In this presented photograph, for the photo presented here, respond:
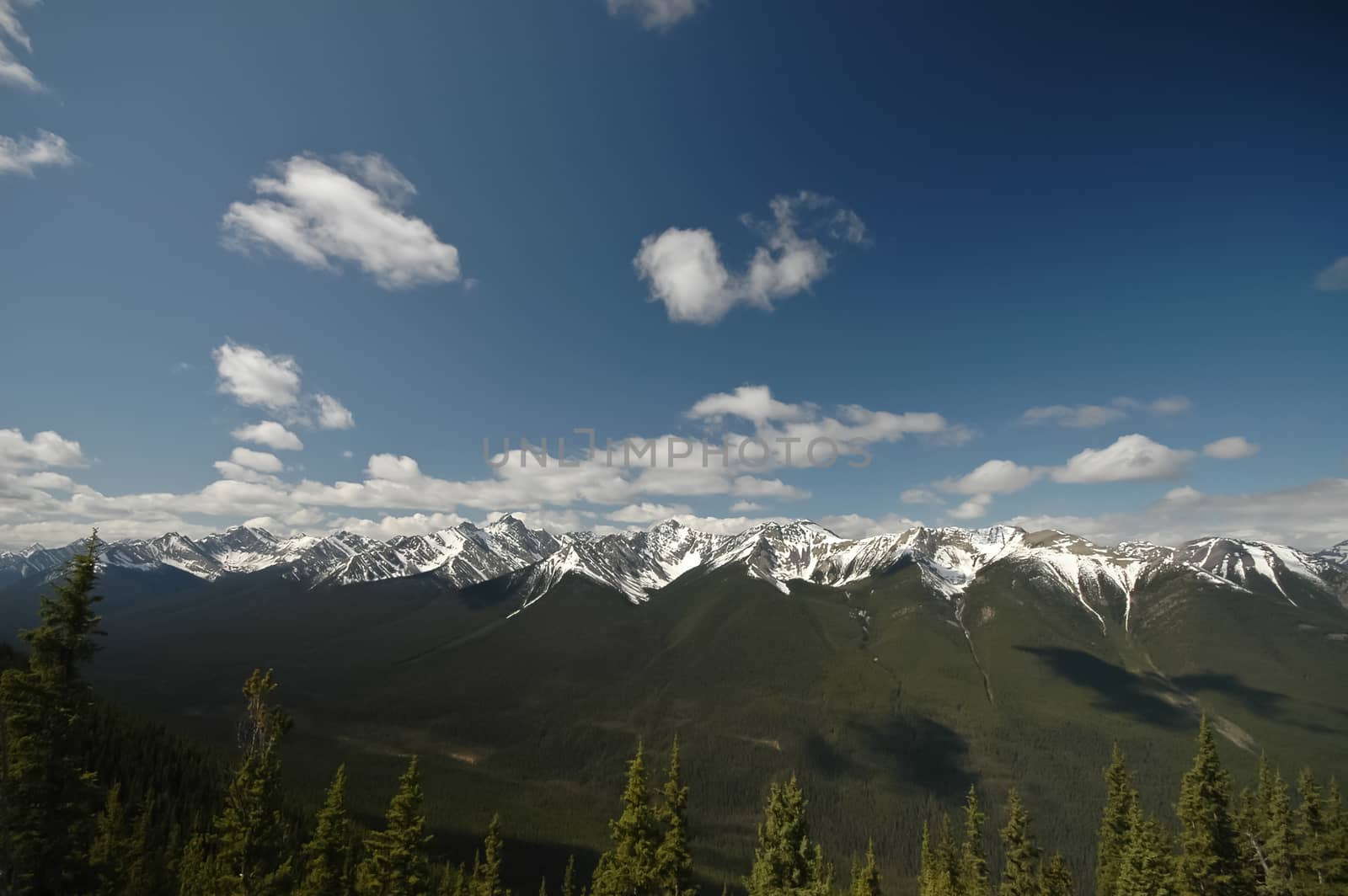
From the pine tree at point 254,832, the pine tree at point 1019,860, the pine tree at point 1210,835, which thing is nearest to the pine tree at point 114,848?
the pine tree at point 254,832

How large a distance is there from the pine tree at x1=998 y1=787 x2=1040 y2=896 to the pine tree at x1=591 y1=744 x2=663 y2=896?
113 ft

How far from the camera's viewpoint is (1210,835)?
127ft

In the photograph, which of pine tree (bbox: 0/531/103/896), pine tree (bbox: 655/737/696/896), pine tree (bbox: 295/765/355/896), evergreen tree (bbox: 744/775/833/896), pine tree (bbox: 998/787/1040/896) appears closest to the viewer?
pine tree (bbox: 0/531/103/896)

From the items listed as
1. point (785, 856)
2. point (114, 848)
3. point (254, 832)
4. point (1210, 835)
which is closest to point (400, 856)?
point (254, 832)

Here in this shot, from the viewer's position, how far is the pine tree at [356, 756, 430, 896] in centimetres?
2972

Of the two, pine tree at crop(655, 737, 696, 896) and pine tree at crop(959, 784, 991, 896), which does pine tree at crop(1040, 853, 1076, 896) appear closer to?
pine tree at crop(959, 784, 991, 896)

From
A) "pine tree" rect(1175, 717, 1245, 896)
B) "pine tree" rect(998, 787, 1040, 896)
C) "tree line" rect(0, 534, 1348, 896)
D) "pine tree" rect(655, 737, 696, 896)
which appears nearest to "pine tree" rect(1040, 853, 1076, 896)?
"tree line" rect(0, 534, 1348, 896)

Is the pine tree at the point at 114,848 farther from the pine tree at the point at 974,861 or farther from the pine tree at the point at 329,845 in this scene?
the pine tree at the point at 974,861

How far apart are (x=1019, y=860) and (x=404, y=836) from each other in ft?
152

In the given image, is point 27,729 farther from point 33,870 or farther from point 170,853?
point 170,853

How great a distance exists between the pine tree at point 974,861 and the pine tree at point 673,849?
32470 mm

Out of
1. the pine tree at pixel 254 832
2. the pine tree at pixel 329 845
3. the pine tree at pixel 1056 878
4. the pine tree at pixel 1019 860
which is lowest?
the pine tree at pixel 1056 878

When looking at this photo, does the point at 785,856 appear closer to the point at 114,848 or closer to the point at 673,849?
the point at 673,849

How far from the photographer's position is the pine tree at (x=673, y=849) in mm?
24844
